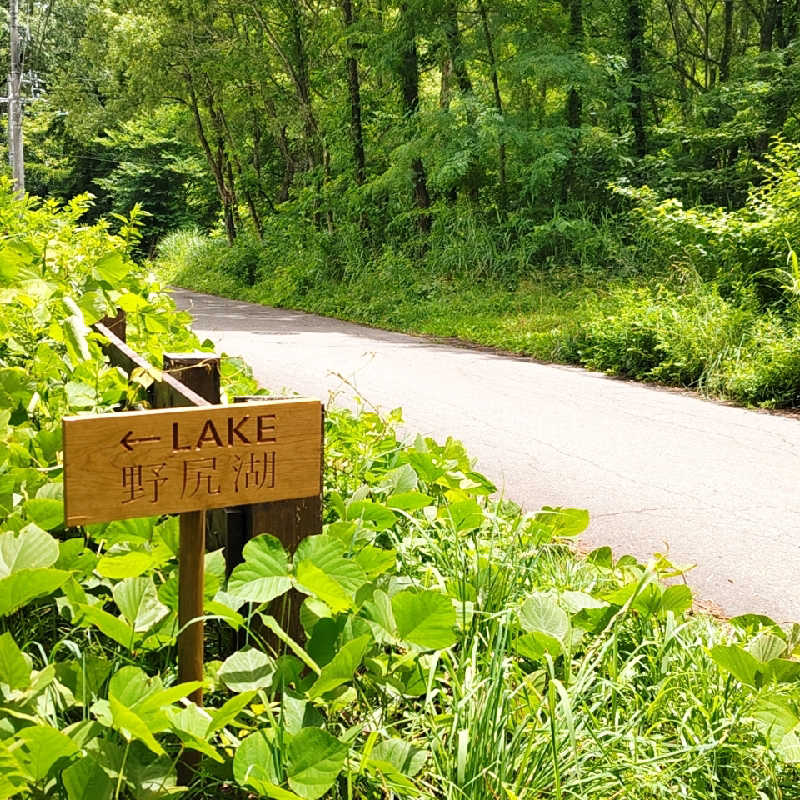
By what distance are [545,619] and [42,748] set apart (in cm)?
123

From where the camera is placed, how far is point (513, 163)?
15.7 meters

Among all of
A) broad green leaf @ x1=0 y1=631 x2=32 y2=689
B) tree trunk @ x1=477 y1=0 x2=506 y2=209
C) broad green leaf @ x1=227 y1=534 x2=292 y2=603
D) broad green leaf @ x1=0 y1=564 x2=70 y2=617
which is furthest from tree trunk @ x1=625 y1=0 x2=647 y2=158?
broad green leaf @ x1=0 y1=631 x2=32 y2=689

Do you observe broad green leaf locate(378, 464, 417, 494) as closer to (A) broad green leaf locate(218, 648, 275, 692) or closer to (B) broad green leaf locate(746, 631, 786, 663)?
(A) broad green leaf locate(218, 648, 275, 692)

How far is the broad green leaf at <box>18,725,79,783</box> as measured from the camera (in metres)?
1.55

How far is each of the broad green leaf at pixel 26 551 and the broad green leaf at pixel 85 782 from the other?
489mm

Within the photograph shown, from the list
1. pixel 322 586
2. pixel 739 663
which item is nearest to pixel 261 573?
pixel 322 586

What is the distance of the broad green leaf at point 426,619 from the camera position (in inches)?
81.0

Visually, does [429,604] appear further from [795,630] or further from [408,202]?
[408,202]

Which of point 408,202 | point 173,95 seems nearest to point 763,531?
point 408,202

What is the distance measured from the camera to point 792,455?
5.59 m

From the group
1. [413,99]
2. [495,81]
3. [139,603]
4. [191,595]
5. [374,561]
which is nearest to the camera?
[191,595]

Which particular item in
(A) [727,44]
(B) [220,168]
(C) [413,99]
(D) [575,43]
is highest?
(A) [727,44]

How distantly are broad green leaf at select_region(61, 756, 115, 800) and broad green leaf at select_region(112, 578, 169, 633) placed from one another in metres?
0.41

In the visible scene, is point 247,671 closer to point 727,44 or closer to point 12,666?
point 12,666
